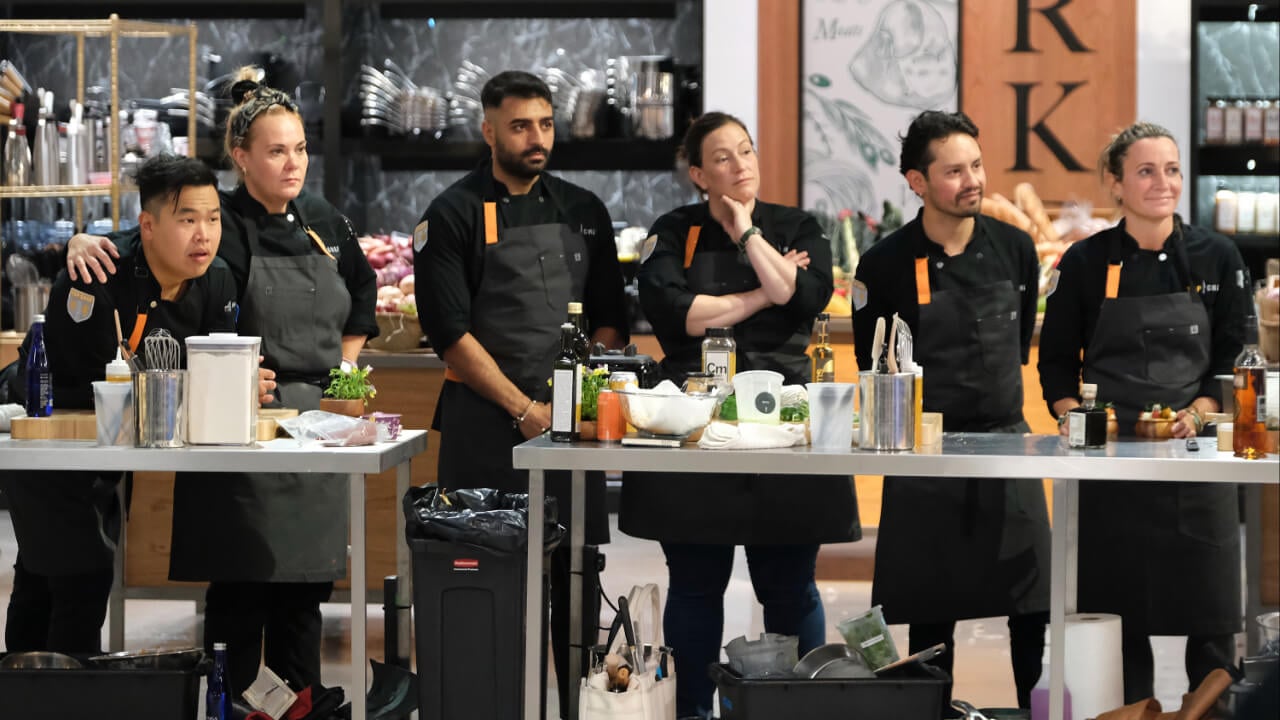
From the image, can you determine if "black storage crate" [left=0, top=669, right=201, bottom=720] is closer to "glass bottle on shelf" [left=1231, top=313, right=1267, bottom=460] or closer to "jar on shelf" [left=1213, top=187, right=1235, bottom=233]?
"glass bottle on shelf" [left=1231, top=313, right=1267, bottom=460]

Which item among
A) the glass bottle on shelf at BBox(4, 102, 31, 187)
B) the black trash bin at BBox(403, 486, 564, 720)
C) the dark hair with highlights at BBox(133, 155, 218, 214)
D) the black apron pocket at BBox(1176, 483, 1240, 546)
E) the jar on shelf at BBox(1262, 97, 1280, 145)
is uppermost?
the jar on shelf at BBox(1262, 97, 1280, 145)

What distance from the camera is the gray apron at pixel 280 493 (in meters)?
3.54

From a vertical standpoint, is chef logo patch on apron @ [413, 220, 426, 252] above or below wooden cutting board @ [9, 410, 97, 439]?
above

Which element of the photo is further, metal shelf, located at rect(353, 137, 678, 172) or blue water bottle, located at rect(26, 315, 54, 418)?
metal shelf, located at rect(353, 137, 678, 172)

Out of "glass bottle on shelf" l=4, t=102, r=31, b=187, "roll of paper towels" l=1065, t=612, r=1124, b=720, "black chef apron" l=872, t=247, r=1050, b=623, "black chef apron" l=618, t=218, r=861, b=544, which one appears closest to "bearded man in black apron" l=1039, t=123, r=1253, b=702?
"black chef apron" l=872, t=247, r=1050, b=623

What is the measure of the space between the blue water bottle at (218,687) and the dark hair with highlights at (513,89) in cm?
149

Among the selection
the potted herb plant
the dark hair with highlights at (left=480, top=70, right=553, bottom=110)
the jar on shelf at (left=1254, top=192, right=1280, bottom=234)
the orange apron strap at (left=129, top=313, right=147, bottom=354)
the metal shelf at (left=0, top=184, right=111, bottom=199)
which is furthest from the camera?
the jar on shelf at (left=1254, top=192, right=1280, bottom=234)

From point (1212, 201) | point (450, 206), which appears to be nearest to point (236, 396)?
point (450, 206)

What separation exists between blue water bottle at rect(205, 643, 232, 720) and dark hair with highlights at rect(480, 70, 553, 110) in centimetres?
149

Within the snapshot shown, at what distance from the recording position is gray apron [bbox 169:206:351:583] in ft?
11.6

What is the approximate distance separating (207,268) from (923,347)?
173cm

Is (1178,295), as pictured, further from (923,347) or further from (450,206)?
(450,206)

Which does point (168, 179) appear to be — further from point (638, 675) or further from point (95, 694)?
point (638, 675)

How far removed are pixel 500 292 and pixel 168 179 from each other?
2.85ft
